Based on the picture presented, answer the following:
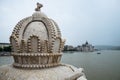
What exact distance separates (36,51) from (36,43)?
0.15 meters

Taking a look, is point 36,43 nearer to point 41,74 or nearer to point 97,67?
point 41,74

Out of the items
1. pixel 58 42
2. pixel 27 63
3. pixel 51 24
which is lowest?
pixel 27 63

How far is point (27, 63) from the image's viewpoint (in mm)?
3896

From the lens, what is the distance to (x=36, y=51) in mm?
3867

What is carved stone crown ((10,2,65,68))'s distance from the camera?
384cm

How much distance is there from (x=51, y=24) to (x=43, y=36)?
316 mm

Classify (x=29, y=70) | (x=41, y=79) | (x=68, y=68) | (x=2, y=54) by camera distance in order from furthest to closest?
(x=2, y=54) → (x=68, y=68) → (x=29, y=70) → (x=41, y=79)

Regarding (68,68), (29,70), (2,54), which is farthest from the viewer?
(2,54)

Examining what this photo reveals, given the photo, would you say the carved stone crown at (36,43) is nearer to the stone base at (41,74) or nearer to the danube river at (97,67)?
the stone base at (41,74)

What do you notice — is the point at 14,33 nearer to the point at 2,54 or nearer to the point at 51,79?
the point at 51,79

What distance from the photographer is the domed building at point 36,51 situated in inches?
149

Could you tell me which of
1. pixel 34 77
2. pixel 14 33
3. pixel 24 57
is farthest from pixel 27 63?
pixel 14 33

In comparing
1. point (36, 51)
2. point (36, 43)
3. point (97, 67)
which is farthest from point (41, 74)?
point (97, 67)

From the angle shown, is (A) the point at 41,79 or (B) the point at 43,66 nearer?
(A) the point at 41,79
